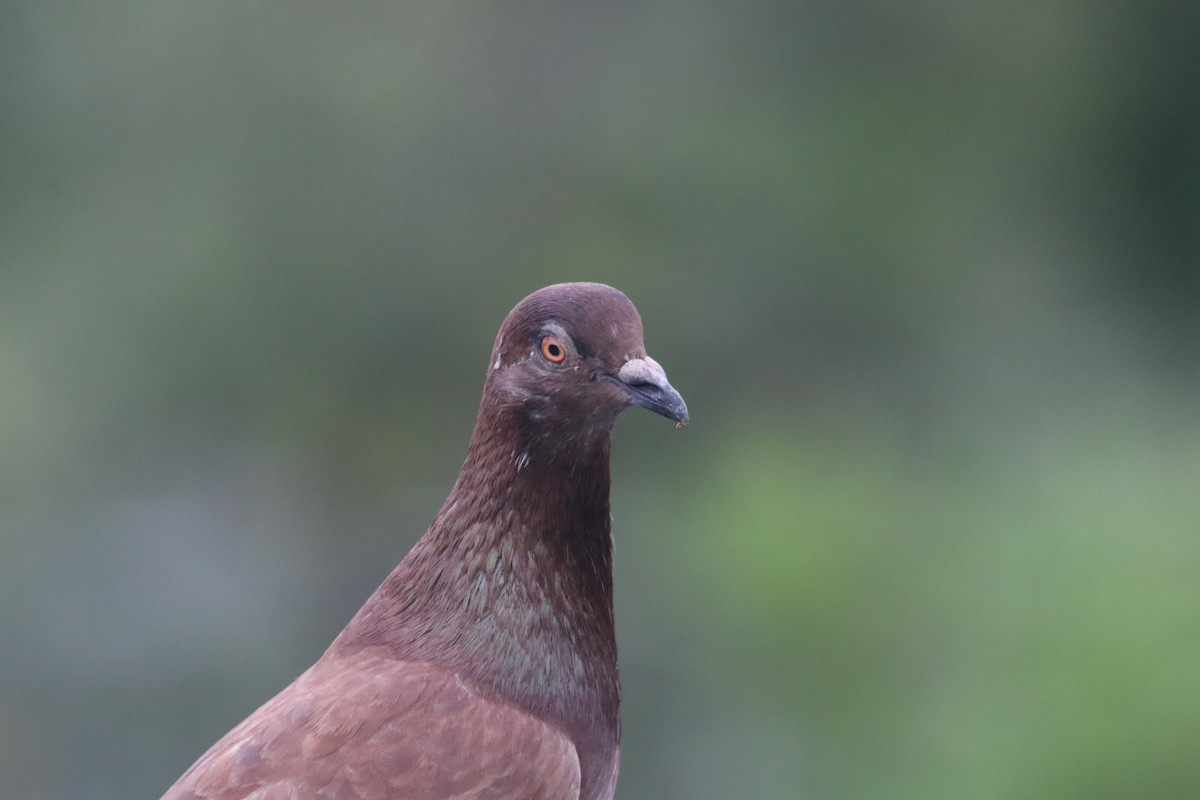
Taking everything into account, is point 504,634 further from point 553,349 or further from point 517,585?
point 553,349

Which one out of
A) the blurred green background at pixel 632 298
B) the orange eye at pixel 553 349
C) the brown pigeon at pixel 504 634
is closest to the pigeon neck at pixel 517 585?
the brown pigeon at pixel 504 634

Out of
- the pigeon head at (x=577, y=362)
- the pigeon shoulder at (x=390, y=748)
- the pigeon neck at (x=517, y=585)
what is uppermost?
the pigeon head at (x=577, y=362)

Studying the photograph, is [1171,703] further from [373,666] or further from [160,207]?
[160,207]

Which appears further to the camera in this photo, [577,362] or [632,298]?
[632,298]

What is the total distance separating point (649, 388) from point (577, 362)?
192mm

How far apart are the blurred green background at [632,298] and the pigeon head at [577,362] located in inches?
243

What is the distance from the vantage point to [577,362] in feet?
10.1

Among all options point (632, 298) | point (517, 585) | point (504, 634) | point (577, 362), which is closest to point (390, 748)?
point (504, 634)

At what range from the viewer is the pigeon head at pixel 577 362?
10.00 feet

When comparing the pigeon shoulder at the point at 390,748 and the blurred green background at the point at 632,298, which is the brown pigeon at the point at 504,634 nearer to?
the pigeon shoulder at the point at 390,748

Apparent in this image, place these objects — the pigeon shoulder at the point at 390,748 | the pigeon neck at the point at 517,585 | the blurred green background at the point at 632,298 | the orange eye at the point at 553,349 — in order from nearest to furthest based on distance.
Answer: the pigeon shoulder at the point at 390,748, the orange eye at the point at 553,349, the pigeon neck at the point at 517,585, the blurred green background at the point at 632,298

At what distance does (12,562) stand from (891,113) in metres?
7.59

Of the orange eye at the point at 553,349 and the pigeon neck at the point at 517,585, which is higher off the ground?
the orange eye at the point at 553,349

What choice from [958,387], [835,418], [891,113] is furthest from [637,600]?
[891,113]
